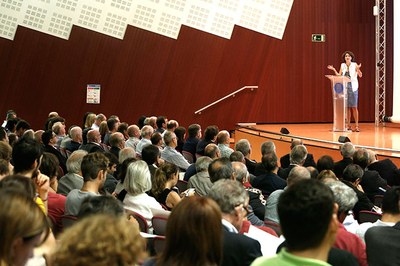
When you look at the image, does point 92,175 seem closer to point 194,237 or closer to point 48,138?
point 194,237

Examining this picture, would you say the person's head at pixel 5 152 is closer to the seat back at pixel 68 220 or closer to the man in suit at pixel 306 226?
the seat back at pixel 68 220

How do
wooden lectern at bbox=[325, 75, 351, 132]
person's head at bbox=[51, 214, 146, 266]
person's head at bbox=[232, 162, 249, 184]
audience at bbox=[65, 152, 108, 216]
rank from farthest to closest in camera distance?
wooden lectern at bbox=[325, 75, 351, 132]
person's head at bbox=[232, 162, 249, 184]
audience at bbox=[65, 152, 108, 216]
person's head at bbox=[51, 214, 146, 266]

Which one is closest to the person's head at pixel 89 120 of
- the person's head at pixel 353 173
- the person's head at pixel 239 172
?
the person's head at pixel 239 172

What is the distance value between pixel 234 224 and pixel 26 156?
1890 millimetres

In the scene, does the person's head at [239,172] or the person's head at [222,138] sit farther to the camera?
the person's head at [222,138]

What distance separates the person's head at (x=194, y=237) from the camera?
228cm

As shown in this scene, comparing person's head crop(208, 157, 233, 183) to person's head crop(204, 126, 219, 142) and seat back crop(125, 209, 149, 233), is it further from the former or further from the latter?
person's head crop(204, 126, 219, 142)

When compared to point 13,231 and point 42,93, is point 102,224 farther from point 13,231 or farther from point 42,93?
point 42,93

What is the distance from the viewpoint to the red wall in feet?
41.6

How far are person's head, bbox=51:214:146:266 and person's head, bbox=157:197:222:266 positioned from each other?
506mm

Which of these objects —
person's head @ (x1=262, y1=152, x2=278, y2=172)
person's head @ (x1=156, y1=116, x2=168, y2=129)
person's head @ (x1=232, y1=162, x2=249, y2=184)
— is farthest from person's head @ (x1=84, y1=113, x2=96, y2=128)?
person's head @ (x1=232, y1=162, x2=249, y2=184)

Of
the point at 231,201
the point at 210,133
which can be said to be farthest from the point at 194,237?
the point at 210,133

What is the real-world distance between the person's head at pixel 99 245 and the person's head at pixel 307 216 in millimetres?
606

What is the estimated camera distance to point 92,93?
1295 cm
